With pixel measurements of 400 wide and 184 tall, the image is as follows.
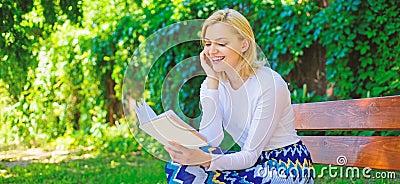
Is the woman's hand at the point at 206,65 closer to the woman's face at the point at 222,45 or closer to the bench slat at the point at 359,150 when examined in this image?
the woman's face at the point at 222,45

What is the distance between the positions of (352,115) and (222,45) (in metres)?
0.88

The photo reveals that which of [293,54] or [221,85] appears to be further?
[293,54]

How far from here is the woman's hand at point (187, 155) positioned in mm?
1973

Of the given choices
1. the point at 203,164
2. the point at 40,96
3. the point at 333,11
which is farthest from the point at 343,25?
the point at 40,96

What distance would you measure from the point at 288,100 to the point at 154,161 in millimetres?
3501

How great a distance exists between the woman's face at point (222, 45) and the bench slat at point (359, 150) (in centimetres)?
82

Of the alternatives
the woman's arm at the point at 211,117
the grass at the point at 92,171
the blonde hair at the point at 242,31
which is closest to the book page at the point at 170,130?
the woman's arm at the point at 211,117

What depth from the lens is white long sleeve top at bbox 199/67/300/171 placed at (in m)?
2.13

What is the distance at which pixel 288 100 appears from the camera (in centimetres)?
228

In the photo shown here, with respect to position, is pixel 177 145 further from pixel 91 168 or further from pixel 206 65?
pixel 91 168

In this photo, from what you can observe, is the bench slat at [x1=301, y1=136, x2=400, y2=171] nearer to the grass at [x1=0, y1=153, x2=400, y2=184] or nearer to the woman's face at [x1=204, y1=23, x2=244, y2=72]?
the grass at [x1=0, y1=153, x2=400, y2=184]

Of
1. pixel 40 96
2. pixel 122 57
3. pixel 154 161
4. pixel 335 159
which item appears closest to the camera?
pixel 335 159

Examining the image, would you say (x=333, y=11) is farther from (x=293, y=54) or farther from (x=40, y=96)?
(x=40, y=96)

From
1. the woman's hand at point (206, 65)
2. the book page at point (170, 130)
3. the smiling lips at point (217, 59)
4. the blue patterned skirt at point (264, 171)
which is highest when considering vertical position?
the smiling lips at point (217, 59)
